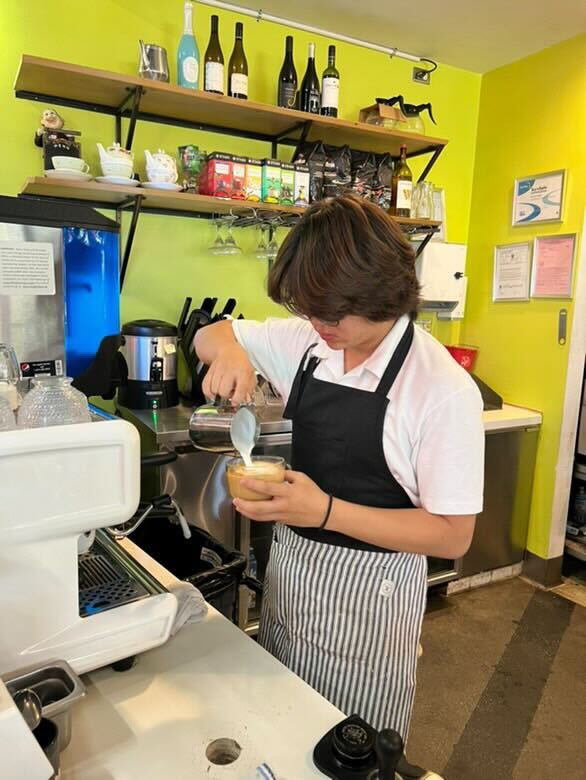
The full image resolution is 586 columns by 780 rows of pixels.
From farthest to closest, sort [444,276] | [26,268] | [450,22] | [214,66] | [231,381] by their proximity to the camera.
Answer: [444,276], [450,22], [214,66], [26,268], [231,381]

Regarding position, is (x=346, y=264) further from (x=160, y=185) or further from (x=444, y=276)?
(x=444, y=276)

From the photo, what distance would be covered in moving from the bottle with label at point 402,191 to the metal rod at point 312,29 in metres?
0.55

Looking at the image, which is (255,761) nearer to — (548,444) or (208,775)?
(208,775)

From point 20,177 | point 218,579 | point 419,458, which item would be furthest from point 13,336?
point 20,177

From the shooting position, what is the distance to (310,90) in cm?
259

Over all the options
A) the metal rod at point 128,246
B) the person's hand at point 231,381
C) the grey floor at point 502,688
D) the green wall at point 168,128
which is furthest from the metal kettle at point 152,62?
the grey floor at point 502,688

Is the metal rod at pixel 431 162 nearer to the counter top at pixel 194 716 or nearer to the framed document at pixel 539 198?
the framed document at pixel 539 198

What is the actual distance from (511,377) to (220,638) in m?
2.56

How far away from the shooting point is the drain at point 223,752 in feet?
2.49

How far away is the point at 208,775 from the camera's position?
2.40ft

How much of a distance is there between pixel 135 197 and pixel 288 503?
1.67m

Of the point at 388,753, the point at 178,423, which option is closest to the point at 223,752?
the point at 388,753

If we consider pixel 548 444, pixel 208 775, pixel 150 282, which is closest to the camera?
pixel 208 775

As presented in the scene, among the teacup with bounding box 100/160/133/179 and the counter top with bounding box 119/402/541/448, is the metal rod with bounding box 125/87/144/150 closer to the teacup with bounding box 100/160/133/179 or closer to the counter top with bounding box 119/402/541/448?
the teacup with bounding box 100/160/133/179
